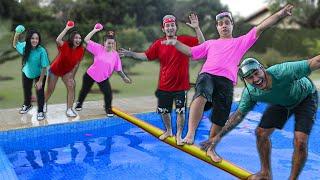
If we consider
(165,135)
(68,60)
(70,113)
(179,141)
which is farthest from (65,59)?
(179,141)

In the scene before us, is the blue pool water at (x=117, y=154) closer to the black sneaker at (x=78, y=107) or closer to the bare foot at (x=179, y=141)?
the black sneaker at (x=78, y=107)

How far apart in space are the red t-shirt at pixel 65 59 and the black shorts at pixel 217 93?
3.88 meters

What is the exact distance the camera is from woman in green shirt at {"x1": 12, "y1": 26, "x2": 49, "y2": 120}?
783 centimetres

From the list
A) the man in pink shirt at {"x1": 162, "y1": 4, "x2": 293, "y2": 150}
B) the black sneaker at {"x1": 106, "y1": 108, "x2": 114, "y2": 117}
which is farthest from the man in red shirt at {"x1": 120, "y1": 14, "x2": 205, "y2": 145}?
the black sneaker at {"x1": 106, "y1": 108, "x2": 114, "y2": 117}

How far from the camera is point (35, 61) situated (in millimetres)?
8062

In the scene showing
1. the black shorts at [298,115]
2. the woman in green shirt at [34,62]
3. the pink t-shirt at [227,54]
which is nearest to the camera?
the black shorts at [298,115]

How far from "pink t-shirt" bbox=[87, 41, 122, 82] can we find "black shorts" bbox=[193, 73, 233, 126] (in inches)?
139

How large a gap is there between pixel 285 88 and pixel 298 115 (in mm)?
415

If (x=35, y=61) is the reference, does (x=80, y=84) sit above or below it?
below

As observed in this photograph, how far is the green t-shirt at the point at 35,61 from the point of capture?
7926 mm

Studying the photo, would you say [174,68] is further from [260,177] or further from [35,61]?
[35,61]

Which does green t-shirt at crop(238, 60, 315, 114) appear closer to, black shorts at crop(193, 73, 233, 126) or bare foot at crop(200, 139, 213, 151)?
black shorts at crop(193, 73, 233, 126)

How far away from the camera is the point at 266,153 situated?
4.69 m

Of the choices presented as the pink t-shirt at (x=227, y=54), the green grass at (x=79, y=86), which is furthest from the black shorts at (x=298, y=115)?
the green grass at (x=79, y=86)
